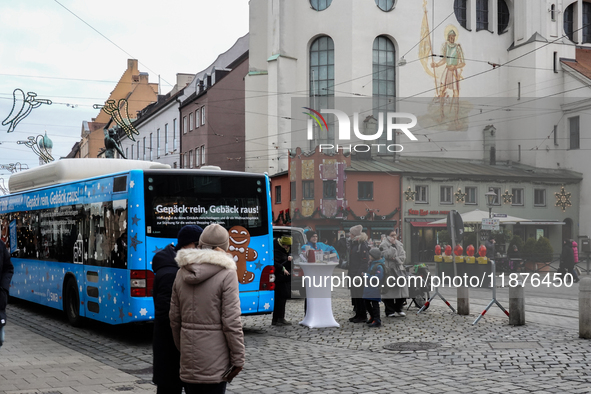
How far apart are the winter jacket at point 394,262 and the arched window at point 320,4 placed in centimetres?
2350

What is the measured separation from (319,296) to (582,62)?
9.04 m

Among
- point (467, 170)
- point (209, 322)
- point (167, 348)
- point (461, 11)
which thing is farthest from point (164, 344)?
point (461, 11)

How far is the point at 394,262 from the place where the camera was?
13.8m

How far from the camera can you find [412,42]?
28.0 meters

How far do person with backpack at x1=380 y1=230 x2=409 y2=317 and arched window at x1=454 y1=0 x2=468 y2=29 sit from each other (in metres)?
6.15

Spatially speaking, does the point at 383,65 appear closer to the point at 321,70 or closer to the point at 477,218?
the point at 321,70

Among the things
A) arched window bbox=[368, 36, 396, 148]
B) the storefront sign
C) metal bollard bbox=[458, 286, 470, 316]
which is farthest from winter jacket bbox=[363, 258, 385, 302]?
arched window bbox=[368, 36, 396, 148]

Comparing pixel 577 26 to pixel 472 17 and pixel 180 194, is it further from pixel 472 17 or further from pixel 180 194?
pixel 180 194

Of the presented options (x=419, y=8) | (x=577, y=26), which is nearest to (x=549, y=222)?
(x=419, y=8)

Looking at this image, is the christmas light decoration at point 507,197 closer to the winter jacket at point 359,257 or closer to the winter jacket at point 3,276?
the winter jacket at point 359,257

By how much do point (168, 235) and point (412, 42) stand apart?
19533 mm

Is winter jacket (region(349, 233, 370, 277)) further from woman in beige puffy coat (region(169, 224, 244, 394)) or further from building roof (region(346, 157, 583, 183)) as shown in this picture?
woman in beige puffy coat (region(169, 224, 244, 394))

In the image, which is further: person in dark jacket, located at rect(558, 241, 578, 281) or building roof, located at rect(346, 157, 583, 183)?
building roof, located at rect(346, 157, 583, 183)

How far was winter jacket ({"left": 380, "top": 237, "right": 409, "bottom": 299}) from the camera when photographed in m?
13.5
